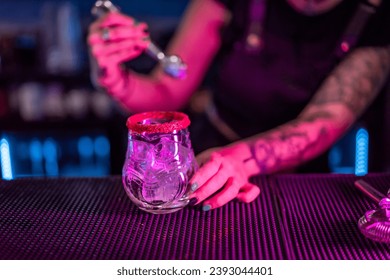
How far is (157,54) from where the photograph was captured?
1.63m

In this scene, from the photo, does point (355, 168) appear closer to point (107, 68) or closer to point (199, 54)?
point (199, 54)

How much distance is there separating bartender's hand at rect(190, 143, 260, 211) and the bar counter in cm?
2

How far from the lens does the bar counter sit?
1.03 meters

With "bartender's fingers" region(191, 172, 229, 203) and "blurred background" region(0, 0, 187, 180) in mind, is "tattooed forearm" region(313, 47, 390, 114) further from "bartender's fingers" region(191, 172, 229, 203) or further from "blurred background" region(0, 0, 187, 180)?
"blurred background" region(0, 0, 187, 180)

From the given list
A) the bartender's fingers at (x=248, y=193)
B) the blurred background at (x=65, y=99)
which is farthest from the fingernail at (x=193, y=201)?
the blurred background at (x=65, y=99)

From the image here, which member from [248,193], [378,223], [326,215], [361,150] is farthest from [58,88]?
[378,223]

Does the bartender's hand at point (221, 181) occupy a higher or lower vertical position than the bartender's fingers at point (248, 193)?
higher

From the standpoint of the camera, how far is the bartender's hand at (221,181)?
119 centimetres

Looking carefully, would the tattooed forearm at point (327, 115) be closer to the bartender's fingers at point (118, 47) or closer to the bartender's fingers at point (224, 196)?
the bartender's fingers at point (224, 196)

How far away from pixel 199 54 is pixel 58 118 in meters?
1.60

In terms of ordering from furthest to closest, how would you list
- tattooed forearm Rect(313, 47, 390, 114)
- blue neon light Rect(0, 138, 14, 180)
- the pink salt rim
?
blue neon light Rect(0, 138, 14, 180), tattooed forearm Rect(313, 47, 390, 114), the pink salt rim

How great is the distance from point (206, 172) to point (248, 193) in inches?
5.3

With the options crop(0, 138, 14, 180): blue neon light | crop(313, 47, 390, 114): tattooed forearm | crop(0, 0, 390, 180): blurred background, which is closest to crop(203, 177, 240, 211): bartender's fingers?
crop(313, 47, 390, 114): tattooed forearm
